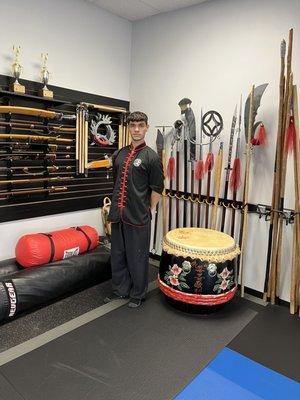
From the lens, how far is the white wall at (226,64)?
2.89 meters

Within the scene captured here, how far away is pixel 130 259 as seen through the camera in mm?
2883

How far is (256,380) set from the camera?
2.03 m

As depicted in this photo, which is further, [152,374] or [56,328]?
[56,328]

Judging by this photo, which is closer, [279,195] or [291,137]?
[291,137]

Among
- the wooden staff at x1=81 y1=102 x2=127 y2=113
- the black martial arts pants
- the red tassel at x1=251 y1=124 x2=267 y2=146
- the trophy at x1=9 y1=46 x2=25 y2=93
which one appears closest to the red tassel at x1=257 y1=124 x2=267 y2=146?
the red tassel at x1=251 y1=124 x2=267 y2=146

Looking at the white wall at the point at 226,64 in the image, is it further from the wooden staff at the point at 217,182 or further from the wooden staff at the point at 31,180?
the wooden staff at the point at 31,180

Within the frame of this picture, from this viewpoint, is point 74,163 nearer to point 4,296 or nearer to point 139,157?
point 139,157

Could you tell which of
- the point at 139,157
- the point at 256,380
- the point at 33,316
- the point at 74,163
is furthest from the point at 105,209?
the point at 256,380

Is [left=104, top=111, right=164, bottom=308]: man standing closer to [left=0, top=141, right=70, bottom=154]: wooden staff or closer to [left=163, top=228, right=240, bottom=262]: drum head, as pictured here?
[left=163, top=228, right=240, bottom=262]: drum head

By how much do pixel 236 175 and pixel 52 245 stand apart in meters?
1.98

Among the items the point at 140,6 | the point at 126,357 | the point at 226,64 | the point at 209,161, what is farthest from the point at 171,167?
the point at 126,357

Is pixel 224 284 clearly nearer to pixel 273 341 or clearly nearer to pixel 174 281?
pixel 174 281

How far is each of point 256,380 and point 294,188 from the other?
1.65m

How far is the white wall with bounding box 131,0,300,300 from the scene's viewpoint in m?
2.89
